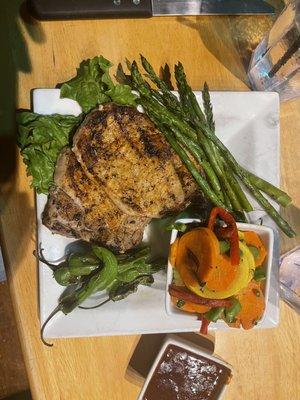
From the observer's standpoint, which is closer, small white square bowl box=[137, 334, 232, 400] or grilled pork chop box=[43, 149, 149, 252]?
grilled pork chop box=[43, 149, 149, 252]

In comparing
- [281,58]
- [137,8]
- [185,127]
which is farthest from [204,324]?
[137,8]

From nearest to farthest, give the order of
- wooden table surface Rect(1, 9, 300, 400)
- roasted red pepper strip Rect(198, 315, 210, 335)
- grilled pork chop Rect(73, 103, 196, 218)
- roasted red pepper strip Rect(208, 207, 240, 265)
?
roasted red pepper strip Rect(208, 207, 240, 265)
grilled pork chop Rect(73, 103, 196, 218)
roasted red pepper strip Rect(198, 315, 210, 335)
wooden table surface Rect(1, 9, 300, 400)

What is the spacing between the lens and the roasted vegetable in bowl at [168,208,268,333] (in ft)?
6.84

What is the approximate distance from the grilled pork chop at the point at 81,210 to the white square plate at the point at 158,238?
129mm

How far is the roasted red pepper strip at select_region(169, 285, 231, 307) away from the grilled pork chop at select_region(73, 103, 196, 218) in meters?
0.35

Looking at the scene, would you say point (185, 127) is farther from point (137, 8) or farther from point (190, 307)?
point (190, 307)

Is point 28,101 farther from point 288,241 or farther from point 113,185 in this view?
point 288,241

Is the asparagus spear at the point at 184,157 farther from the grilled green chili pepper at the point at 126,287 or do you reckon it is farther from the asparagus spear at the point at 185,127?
the grilled green chili pepper at the point at 126,287

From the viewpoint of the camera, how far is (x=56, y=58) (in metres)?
2.43

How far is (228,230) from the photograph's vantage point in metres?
2.12

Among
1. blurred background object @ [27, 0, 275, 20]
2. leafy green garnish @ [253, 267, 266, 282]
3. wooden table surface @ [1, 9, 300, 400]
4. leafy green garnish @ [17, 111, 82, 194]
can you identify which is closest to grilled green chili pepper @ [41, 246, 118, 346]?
wooden table surface @ [1, 9, 300, 400]

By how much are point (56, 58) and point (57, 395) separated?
1.62 metres

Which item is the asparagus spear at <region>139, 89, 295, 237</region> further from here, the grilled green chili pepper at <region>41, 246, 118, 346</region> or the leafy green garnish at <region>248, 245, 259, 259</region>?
the grilled green chili pepper at <region>41, 246, 118, 346</region>

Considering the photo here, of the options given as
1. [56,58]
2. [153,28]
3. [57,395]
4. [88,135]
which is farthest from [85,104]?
[57,395]
